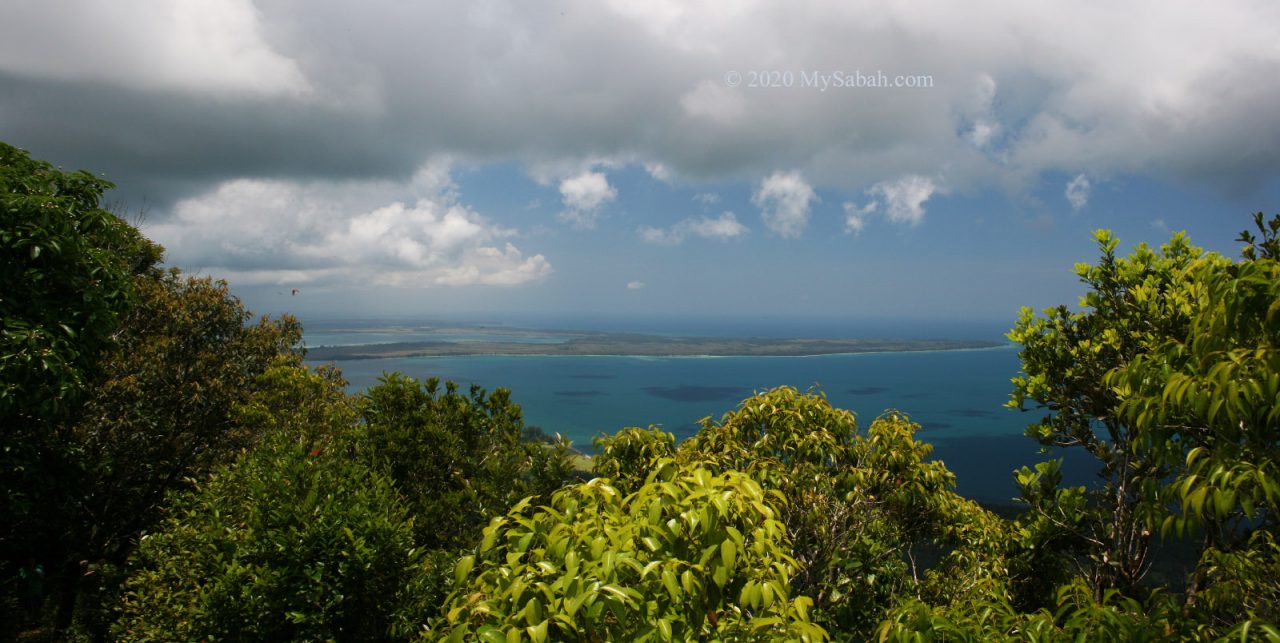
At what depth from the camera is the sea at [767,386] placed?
71750 millimetres

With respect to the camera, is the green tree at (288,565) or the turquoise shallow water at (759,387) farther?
the turquoise shallow water at (759,387)

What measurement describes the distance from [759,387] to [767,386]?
2675 millimetres

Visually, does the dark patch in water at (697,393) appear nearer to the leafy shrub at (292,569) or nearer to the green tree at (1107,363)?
the green tree at (1107,363)

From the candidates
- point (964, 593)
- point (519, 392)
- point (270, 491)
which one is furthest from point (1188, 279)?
point (519, 392)

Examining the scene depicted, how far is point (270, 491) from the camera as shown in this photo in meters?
5.56

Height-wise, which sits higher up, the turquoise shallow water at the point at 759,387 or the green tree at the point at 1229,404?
the green tree at the point at 1229,404

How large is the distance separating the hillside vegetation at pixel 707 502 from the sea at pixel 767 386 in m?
33.9

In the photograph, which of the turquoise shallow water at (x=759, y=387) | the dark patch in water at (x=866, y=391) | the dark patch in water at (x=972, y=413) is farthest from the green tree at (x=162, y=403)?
the dark patch in water at (x=866, y=391)

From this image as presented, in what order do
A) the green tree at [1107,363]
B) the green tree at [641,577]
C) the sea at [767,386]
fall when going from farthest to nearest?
the sea at [767,386]
the green tree at [1107,363]
the green tree at [641,577]

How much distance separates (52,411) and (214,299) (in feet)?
24.8

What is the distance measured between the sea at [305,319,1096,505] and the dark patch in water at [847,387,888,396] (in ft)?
1.25

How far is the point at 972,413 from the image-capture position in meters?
98.7

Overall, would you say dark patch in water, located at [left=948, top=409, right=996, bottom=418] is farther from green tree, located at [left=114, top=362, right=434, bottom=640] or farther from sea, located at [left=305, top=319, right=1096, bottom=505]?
green tree, located at [left=114, top=362, right=434, bottom=640]

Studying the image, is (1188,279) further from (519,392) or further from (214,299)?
(519,392)
